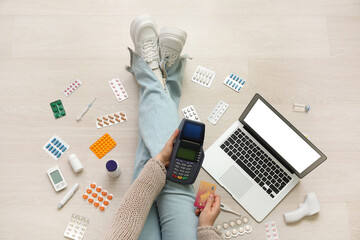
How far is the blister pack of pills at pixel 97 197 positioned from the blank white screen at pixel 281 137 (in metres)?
0.61

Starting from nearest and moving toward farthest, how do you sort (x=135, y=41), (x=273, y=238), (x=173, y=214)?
(x=173, y=214)
(x=273, y=238)
(x=135, y=41)

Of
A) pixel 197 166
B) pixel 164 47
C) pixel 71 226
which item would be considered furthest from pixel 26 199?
pixel 164 47

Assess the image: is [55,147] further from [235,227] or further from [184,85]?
[235,227]

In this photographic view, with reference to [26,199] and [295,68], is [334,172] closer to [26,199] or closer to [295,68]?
[295,68]

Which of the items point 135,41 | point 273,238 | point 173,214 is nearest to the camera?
point 173,214

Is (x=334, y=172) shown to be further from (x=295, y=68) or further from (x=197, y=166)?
(x=197, y=166)

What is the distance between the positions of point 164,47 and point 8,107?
0.68m

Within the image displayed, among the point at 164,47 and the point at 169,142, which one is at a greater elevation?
the point at 164,47

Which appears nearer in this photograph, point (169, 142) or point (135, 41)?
point (169, 142)

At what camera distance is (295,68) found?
1.36 metres

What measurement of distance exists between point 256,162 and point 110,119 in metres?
0.60

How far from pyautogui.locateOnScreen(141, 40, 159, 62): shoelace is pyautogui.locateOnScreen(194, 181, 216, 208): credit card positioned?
537 millimetres

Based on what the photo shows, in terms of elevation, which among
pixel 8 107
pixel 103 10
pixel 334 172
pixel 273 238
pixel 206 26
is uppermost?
pixel 103 10

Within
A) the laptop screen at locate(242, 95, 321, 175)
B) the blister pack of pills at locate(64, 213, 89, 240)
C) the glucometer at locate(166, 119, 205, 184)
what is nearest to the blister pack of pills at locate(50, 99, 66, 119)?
the blister pack of pills at locate(64, 213, 89, 240)
